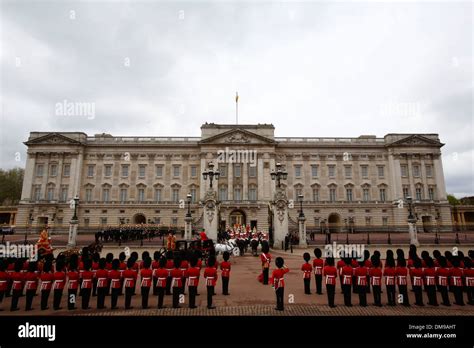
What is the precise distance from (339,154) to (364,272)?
1788 inches

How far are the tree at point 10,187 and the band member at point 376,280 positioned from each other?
82.1 metres

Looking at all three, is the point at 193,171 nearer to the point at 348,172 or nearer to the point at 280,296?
the point at 348,172

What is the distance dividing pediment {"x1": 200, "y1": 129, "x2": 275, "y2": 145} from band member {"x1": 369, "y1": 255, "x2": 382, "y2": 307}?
135 feet

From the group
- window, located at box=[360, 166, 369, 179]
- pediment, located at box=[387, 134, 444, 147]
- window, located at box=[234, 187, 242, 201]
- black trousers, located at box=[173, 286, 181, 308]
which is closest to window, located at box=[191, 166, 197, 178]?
window, located at box=[234, 187, 242, 201]

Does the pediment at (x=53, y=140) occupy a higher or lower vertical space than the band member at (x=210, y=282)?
higher

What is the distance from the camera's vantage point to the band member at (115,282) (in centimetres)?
816

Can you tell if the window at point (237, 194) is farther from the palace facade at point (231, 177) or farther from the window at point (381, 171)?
the window at point (381, 171)

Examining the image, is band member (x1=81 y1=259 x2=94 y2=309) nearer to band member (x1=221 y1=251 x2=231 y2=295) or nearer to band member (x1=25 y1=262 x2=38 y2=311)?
band member (x1=25 y1=262 x2=38 y2=311)

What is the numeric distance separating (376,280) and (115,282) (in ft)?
26.1

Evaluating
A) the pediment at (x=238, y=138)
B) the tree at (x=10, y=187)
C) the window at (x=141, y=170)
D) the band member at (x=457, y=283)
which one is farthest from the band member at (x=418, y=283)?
the tree at (x=10, y=187)

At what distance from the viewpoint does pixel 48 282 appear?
8219 millimetres

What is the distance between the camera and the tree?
217 feet

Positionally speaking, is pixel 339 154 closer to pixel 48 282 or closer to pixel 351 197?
pixel 351 197
